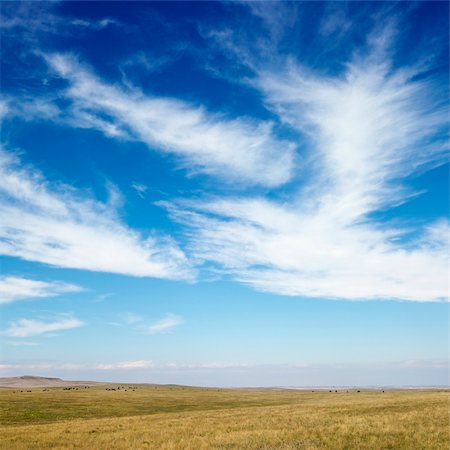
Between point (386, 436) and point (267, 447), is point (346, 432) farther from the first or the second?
point (267, 447)

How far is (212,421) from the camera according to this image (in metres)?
38.6

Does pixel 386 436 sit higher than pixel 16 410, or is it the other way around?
pixel 386 436

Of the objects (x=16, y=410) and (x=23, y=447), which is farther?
(x=16, y=410)

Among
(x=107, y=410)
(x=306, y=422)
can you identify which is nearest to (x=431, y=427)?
(x=306, y=422)

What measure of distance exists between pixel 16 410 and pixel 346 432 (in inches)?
1958

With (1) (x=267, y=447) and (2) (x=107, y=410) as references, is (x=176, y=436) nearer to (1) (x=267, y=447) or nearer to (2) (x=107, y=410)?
(1) (x=267, y=447)

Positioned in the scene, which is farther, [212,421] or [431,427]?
[212,421]

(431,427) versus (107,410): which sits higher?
(431,427)

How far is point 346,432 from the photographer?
28.0m

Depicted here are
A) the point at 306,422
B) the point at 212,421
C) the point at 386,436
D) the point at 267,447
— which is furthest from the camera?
the point at 212,421

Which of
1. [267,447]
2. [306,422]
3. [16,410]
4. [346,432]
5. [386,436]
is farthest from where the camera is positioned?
[16,410]

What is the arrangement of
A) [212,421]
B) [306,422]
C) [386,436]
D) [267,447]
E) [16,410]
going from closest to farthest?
[267,447] → [386,436] → [306,422] → [212,421] → [16,410]

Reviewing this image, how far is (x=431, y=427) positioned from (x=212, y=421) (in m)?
18.7

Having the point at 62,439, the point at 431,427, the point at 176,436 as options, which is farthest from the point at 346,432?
the point at 62,439
